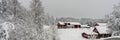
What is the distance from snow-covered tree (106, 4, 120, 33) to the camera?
33875mm

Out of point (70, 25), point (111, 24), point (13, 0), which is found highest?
point (13, 0)

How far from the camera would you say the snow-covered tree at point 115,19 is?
33.9 meters

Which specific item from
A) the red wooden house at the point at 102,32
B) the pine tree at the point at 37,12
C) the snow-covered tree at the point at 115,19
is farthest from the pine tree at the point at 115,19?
the pine tree at the point at 37,12

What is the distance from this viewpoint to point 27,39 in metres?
18.8

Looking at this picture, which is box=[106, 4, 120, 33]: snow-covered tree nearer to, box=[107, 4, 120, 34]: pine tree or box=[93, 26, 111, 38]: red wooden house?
box=[107, 4, 120, 34]: pine tree

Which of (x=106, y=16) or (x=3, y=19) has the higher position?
(x=3, y=19)

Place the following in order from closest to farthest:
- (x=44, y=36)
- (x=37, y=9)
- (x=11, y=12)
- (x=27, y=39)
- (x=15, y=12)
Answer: (x=11, y=12) < (x=15, y=12) < (x=27, y=39) < (x=44, y=36) < (x=37, y=9)

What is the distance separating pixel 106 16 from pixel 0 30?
26022 mm

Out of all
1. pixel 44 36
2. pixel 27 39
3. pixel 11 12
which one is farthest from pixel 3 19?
pixel 44 36

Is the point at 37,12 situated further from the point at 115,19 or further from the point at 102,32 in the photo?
the point at 102,32

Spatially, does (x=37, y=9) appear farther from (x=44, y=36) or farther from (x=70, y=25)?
(x=70, y=25)

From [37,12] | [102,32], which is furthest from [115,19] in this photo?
[37,12]

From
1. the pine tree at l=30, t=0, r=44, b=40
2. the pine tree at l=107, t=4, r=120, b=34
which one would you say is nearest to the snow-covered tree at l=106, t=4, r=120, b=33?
the pine tree at l=107, t=4, r=120, b=34

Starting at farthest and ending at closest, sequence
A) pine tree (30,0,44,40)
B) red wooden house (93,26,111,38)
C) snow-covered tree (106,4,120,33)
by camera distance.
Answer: red wooden house (93,26,111,38)
snow-covered tree (106,4,120,33)
pine tree (30,0,44,40)
